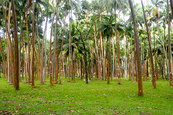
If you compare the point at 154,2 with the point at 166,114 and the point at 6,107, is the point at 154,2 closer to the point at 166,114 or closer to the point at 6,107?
the point at 166,114

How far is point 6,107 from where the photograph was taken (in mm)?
6738

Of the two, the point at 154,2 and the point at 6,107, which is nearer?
the point at 6,107

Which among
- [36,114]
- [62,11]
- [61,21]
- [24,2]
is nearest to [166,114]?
[36,114]

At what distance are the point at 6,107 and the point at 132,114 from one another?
559cm

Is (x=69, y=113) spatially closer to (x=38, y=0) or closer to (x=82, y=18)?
(x=38, y=0)

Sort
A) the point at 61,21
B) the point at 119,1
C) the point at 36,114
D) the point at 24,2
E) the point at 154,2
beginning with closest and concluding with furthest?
the point at 36,114
the point at 24,2
the point at 119,1
the point at 154,2
the point at 61,21

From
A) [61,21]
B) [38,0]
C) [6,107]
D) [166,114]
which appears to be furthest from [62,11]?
[166,114]

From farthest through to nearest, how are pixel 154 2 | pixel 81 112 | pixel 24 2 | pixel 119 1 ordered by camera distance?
pixel 154 2 → pixel 119 1 → pixel 24 2 → pixel 81 112

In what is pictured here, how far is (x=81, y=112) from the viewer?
6.50m

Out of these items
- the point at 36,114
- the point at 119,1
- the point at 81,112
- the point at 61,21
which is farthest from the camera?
the point at 61,21

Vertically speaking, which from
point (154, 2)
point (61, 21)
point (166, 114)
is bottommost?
point (166, 114)

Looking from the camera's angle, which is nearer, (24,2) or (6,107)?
(6,107)

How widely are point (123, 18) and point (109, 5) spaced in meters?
8.34

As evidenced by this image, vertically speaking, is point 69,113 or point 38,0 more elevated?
point 38,0
